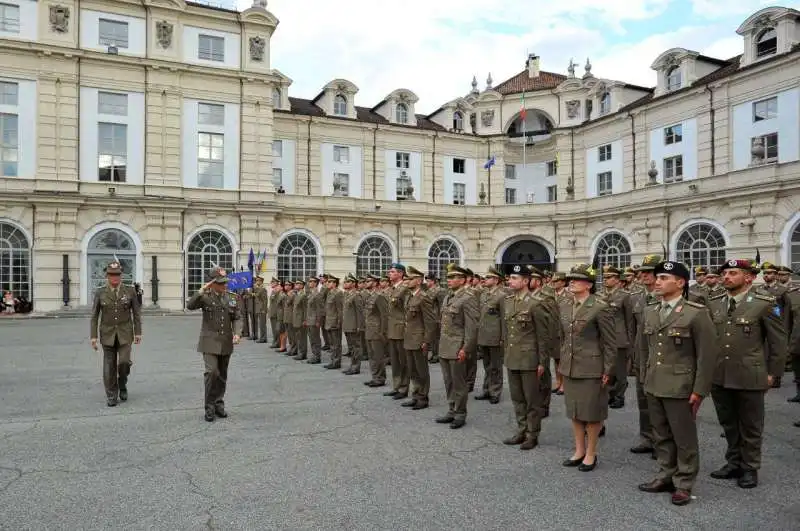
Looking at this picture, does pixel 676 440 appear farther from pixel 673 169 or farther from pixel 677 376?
pixel 673 169

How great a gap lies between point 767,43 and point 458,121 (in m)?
18.6

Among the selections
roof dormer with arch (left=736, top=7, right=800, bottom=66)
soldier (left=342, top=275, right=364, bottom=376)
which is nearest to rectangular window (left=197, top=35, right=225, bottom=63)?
soldier (left=342, top=275, right=364, bottom=376)

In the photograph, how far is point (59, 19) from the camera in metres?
27.1

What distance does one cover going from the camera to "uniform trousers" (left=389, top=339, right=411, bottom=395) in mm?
9703

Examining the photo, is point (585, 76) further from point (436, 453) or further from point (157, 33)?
point (436, 453)

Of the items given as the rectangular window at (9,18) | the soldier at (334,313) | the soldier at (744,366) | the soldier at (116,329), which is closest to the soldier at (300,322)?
the soldier at (334,313)

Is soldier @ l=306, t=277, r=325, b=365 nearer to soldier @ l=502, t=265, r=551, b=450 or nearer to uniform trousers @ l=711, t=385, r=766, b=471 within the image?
soldier @ l=502, t=265, r=551, b=450

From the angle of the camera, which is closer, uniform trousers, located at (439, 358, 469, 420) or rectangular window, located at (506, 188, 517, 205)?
uniform trousers, located at (439, 358, 469, 420)

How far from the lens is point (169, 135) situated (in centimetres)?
2923

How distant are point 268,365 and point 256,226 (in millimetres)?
18432

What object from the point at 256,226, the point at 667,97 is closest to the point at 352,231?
the point at 256,226

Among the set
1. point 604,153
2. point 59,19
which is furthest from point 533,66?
point 59,19

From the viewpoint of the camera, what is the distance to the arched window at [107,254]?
2798 centimetres

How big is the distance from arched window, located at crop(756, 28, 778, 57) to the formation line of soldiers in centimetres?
2093
